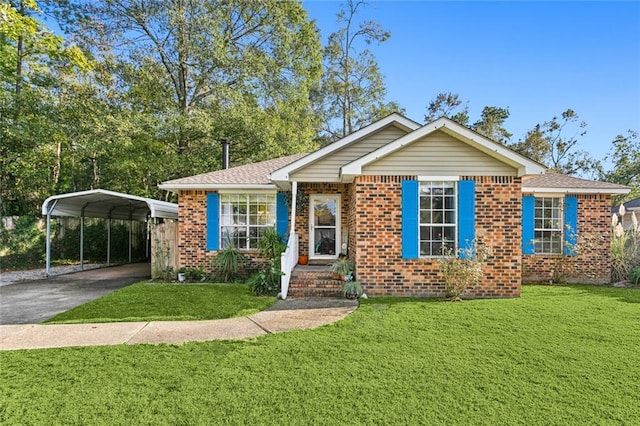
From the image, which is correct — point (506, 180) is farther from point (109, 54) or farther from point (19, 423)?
point (109, 54)

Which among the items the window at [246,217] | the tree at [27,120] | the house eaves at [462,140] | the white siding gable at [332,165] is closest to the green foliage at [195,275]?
the window at [246,217]

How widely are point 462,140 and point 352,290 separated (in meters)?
4.34

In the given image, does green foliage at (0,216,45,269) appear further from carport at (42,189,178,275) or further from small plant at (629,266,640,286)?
small plant at (629,266,640,286)

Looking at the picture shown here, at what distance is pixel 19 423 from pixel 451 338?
5.00 m

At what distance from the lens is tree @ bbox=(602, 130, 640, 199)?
28.8 m

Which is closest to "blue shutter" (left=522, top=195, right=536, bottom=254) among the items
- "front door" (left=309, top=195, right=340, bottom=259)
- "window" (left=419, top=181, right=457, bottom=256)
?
"window" (left=419, top=181, right=457, bottom=256)

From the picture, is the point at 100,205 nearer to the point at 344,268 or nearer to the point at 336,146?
the point at 336,146

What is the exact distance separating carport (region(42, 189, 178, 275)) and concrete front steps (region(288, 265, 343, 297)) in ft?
17.0

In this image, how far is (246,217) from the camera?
1042 centimetres

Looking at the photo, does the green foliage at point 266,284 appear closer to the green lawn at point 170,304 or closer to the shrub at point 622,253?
the green lawn at point 170,304

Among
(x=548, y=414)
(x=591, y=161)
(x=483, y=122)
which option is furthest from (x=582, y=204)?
(x=591, y=161)

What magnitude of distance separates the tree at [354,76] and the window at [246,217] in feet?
59.7

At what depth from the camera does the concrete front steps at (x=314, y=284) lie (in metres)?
8.11

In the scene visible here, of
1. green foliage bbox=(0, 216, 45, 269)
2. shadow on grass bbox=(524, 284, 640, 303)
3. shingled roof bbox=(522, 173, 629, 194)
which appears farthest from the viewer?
green foliage bbox=(0, 216, 45, 269)
